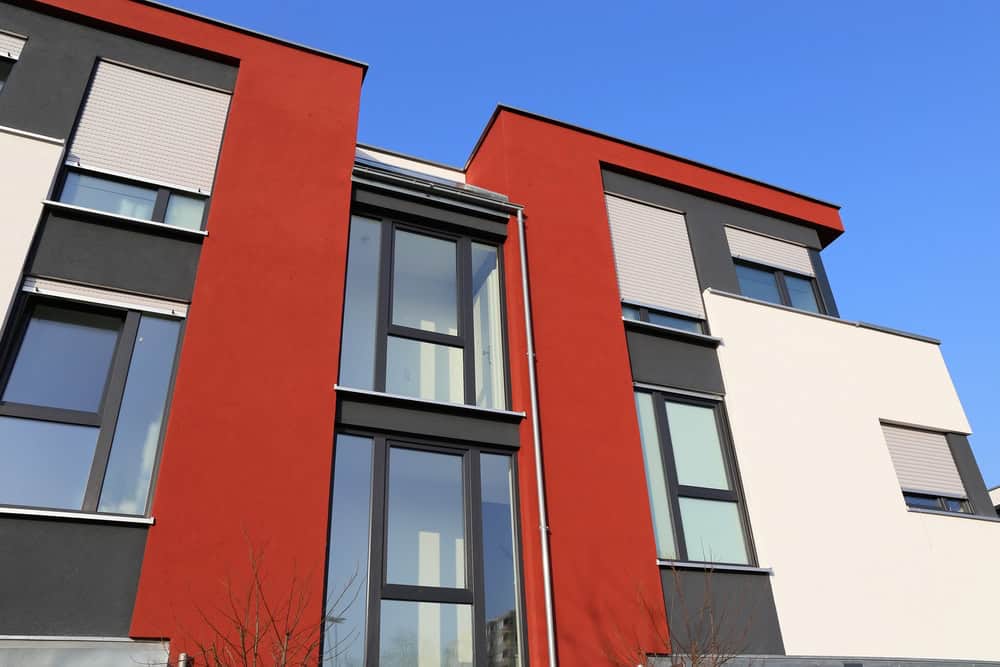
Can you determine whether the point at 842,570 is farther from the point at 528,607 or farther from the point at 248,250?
the point at 248,250

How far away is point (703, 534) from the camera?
→ 8.20m

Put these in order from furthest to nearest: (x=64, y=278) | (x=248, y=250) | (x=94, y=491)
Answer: (x=248, y=250), (x=64, y=278), (x=94, y=491)

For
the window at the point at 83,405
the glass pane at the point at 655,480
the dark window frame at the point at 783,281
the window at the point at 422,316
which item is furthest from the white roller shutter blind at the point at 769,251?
the window at the point at 83,405

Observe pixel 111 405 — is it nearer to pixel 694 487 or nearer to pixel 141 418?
pixel 141 418

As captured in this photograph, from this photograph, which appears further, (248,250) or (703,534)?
(703,534)

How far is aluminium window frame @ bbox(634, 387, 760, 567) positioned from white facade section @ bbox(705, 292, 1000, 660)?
10cm

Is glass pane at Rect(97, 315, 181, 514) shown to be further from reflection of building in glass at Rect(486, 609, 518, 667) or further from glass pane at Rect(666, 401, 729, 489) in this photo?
glass pane at Rect(666, 401, 729, 489)

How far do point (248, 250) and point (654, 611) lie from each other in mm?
5069

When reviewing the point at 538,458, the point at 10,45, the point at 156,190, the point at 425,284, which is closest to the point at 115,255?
the point at 156,190

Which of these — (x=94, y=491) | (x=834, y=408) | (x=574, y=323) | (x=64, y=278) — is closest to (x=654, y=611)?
(x=574, y=323)

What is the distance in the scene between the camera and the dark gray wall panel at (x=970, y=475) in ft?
33.5

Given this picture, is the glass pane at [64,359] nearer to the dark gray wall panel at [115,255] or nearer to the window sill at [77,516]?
the dark gray wall panel at [115,255]

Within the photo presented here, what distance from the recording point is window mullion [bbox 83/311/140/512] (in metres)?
6.04

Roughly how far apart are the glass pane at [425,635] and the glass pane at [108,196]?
4404 mm
